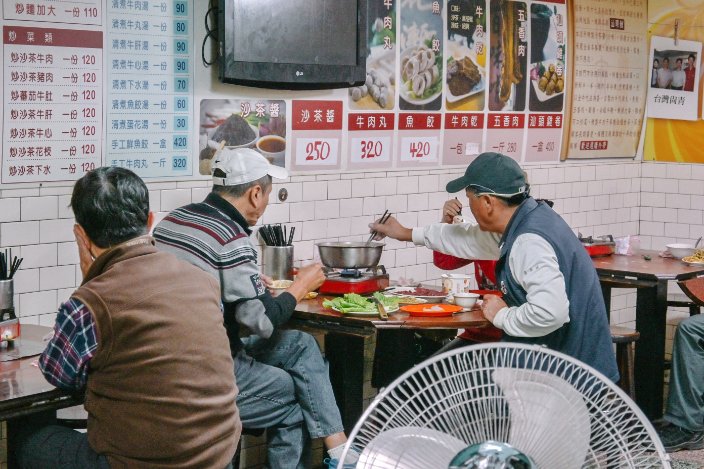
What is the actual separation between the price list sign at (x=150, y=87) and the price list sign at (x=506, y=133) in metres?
2.32

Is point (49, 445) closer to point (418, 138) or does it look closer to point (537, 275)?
point (537, 275)

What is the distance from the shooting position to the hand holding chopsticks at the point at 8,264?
4.12 meters

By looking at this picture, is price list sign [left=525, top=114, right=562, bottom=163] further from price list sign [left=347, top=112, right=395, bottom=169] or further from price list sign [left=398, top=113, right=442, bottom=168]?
price list sign [left=347, top=112, right=395, bottom=169]

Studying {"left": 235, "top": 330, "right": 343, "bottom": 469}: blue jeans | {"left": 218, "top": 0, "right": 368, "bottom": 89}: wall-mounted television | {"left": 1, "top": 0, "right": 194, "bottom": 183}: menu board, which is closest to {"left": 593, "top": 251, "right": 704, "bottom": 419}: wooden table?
{"left": 218, "top": 0, "right": 368, "bottom": 89}: wall-mounted television

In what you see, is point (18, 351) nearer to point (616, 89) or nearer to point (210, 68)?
point (210, 68)

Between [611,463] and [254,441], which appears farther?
[254,441]

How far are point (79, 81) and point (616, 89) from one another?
4466mm

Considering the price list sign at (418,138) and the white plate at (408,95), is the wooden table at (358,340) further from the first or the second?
the white plate at (408,95)

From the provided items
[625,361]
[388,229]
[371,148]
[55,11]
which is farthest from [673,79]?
[55,11]

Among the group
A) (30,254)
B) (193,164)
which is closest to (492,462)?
(30,254)

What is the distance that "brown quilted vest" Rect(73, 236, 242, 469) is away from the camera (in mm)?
2957

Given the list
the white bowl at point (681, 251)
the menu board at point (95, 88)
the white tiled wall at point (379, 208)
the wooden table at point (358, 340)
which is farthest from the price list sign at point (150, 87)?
the white bowl at point (681, 251)

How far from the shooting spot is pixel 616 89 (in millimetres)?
7742

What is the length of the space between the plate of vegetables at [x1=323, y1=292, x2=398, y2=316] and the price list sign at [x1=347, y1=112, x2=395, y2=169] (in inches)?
48.1
